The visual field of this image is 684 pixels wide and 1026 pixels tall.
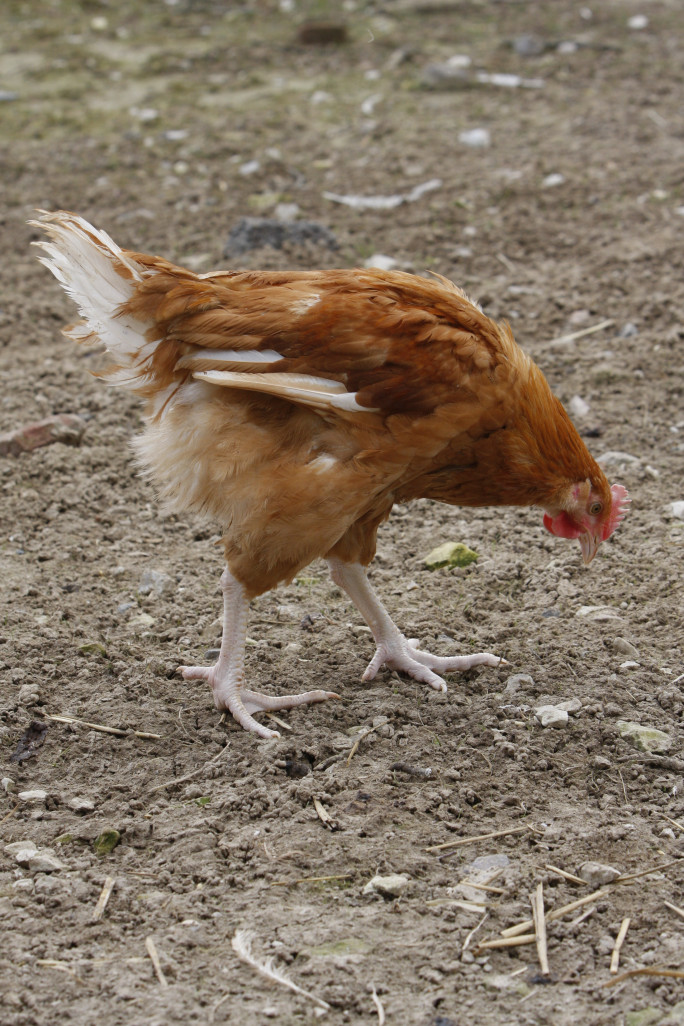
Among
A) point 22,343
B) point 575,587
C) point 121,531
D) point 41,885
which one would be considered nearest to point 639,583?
point 575,587

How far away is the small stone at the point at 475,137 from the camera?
25.9 ft

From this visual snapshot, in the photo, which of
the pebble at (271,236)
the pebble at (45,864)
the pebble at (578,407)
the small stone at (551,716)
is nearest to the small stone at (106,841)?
the pebble at (45,864)

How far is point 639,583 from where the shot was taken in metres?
4.00

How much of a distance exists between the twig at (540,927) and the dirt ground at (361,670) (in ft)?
0.07

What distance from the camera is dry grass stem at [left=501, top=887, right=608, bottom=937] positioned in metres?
2.50

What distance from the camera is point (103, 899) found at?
8.60ft

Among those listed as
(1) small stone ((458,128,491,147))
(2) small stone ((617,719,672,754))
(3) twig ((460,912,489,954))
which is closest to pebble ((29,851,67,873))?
(3) twig ((460,912,489,954))

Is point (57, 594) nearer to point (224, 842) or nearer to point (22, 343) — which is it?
point (224, 842)

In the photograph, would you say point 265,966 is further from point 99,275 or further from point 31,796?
point 99,275

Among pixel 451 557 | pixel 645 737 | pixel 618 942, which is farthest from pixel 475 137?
pixel 618 942

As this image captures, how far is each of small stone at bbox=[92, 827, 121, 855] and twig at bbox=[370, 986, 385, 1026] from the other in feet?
2.92

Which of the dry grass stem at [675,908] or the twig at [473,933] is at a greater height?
the twig at [473,933]

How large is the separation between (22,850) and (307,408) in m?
1.53

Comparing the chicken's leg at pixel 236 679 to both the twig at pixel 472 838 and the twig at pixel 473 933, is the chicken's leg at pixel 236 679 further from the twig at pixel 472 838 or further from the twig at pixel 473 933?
the twig at pixel 473 933
